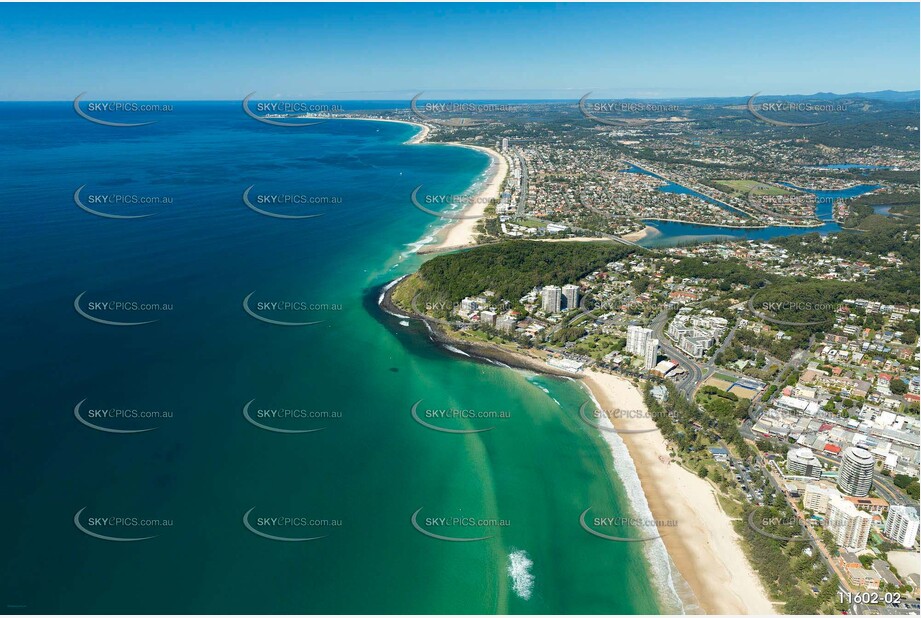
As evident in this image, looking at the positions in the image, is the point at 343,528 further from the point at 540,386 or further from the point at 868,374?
the point at 868,374

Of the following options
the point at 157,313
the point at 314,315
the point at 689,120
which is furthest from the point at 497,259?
the point at 689,120

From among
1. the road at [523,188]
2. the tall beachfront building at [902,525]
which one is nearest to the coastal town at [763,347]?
the tall beachfront building at [902,525]

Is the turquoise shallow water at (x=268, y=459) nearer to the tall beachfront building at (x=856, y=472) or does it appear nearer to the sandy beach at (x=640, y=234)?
the tall beachfront building at (x=856, y=472)

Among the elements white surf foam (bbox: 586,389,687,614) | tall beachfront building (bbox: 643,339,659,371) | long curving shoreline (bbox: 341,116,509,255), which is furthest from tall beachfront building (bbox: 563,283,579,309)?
long curving shoreline (bbox: 341,116,509,255)

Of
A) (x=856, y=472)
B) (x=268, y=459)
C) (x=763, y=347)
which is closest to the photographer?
(x=856, y=472)

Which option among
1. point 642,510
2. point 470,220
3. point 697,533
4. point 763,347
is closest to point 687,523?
point 697,533

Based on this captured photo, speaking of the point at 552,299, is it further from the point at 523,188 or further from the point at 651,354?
the point at 523,188
